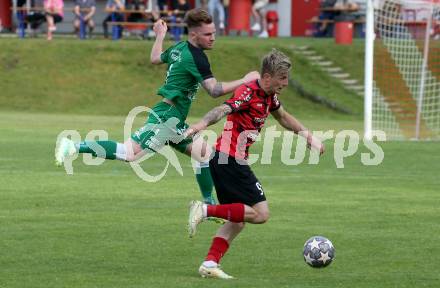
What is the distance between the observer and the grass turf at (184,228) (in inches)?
380

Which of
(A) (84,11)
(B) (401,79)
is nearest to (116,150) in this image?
(B) (401,79)

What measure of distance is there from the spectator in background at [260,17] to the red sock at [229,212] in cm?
3351

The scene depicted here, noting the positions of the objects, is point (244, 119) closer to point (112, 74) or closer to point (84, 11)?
point (112, 74)

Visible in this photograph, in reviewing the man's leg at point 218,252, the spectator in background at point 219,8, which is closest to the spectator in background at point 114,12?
the spectator in background at point 219,8

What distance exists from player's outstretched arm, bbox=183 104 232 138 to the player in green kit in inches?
82.1

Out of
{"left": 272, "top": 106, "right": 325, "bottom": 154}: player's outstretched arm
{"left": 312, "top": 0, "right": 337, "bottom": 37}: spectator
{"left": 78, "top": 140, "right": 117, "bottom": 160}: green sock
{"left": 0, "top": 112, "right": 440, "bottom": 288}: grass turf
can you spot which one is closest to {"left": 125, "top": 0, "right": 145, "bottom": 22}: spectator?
{"left": 312, "top": 0, "right": 337, "bottom": 37}: spectator

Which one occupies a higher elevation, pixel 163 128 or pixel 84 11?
pixel 163 128

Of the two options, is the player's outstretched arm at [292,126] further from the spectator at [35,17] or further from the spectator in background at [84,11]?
the spectator at [35,17]

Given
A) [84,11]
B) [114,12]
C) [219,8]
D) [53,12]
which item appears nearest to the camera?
[53,12]

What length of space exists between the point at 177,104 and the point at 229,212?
10.1 feet

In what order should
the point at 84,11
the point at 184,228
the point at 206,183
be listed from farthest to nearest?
the point at 84,11, the point at 206,183, the point at 184,228

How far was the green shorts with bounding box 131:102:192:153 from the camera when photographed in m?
12.4

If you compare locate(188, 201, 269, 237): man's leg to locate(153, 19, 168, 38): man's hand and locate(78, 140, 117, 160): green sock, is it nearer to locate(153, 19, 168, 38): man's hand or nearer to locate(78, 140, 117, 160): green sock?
locate(78, 140, 117, 160): green sock

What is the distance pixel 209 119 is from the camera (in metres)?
9.24
